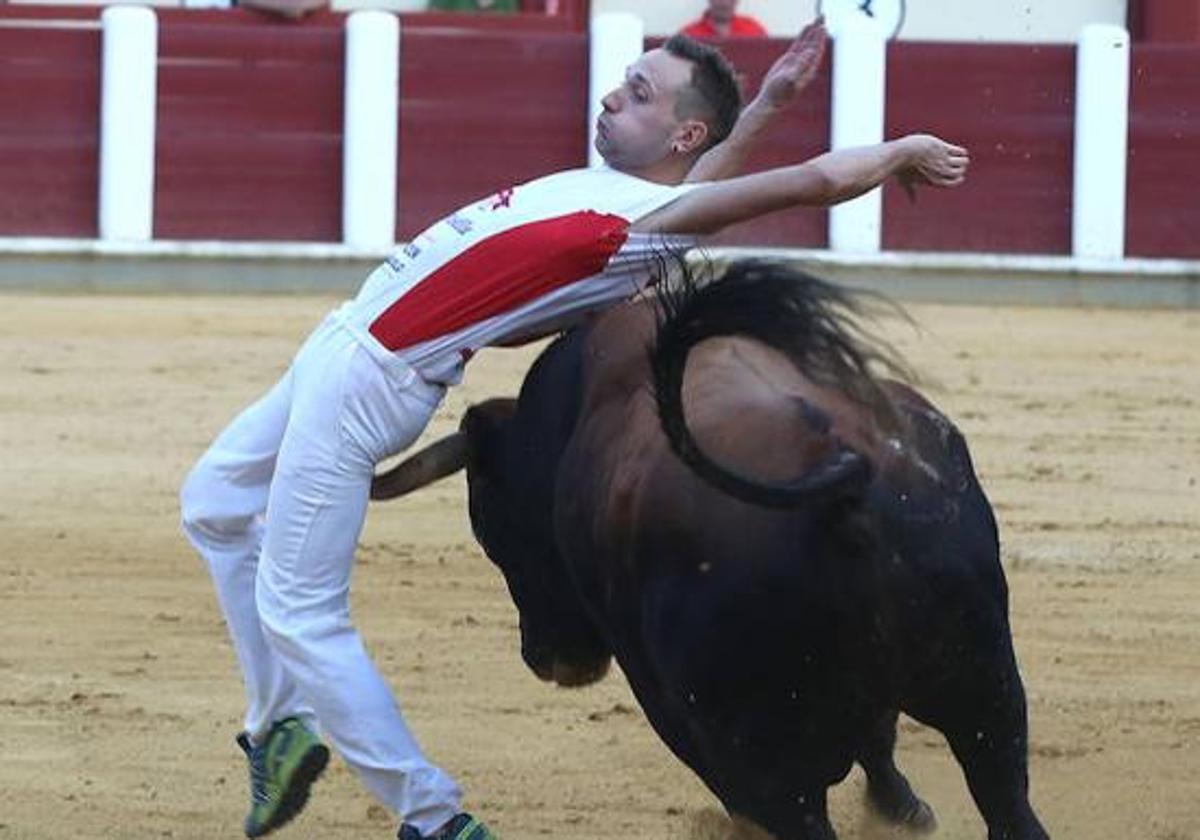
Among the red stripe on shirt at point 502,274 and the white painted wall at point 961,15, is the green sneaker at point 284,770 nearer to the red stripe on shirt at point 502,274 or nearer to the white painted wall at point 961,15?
the red stripe on shirt at point 502,274

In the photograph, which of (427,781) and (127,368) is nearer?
(427,781)

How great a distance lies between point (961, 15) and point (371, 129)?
310cm

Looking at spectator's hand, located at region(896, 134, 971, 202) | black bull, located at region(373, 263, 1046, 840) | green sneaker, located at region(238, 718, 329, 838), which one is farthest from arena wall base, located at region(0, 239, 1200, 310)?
black bull, located at region(373, 263, 1046, 840)

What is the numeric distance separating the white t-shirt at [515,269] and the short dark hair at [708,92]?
11cm

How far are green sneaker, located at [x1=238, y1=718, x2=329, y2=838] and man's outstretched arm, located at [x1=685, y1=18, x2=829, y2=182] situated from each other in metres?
0.96

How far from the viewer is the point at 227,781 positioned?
16.8 ft

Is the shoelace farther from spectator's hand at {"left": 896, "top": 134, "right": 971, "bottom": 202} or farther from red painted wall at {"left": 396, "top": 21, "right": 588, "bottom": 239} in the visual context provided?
red painted wall at {"left": 396, "top": 21, "right": 588, "bottom": 239}

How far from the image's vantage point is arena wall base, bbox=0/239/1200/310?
38.9 ft

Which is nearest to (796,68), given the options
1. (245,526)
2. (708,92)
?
(708,92)

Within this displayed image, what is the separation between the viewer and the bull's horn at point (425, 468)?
4.39 metres

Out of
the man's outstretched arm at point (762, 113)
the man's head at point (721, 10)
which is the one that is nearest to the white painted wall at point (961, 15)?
the man's head at point (721, 10)

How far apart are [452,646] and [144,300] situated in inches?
215

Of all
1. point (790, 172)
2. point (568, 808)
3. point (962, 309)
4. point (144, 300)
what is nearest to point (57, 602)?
point (568, 808)

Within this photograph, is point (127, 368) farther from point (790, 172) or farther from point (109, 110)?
point (790, 172)
